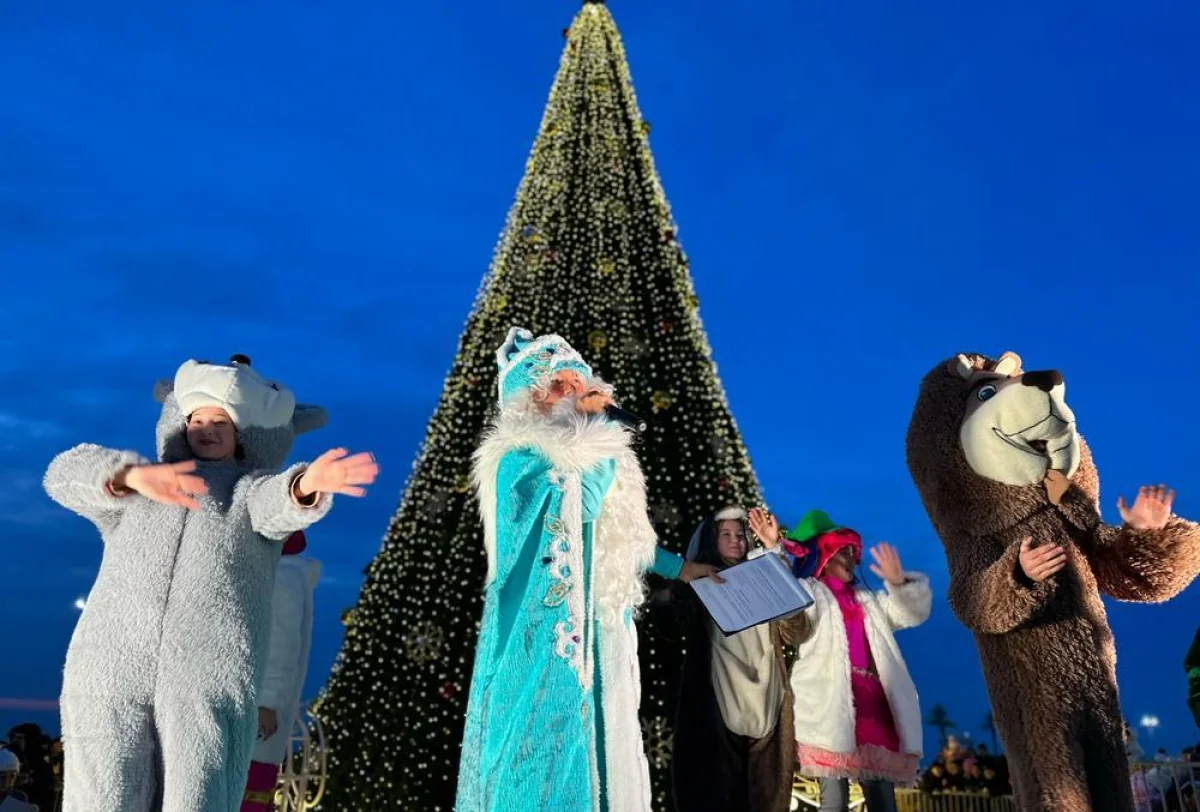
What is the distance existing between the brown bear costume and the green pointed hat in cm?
145

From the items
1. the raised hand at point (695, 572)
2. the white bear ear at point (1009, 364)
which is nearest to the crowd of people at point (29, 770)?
the raised hand at point (695, 572)

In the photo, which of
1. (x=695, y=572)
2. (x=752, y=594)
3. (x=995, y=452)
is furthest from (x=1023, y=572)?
(x=695, y=572)

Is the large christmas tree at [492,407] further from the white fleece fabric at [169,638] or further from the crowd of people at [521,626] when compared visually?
the white fleece fabric at [169,638]

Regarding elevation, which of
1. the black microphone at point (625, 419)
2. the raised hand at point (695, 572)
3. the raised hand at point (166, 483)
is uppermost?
the black microphone at point (625, 419)

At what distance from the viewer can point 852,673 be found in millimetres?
4688

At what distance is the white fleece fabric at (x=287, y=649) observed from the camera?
3.82 meters

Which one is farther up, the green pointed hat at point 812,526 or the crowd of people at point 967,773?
the green pointed hat at point 812,526

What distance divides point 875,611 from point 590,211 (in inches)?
184

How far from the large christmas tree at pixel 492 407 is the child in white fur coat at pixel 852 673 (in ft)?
6.30

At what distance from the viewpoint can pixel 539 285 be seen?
816 cm

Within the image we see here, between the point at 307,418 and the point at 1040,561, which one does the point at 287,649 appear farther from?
the point at 1040,561

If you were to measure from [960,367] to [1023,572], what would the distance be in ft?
2.76

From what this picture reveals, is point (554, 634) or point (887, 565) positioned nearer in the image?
point (554, 634)

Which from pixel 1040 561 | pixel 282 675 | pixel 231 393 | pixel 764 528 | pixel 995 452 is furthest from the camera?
pixel 764 528
